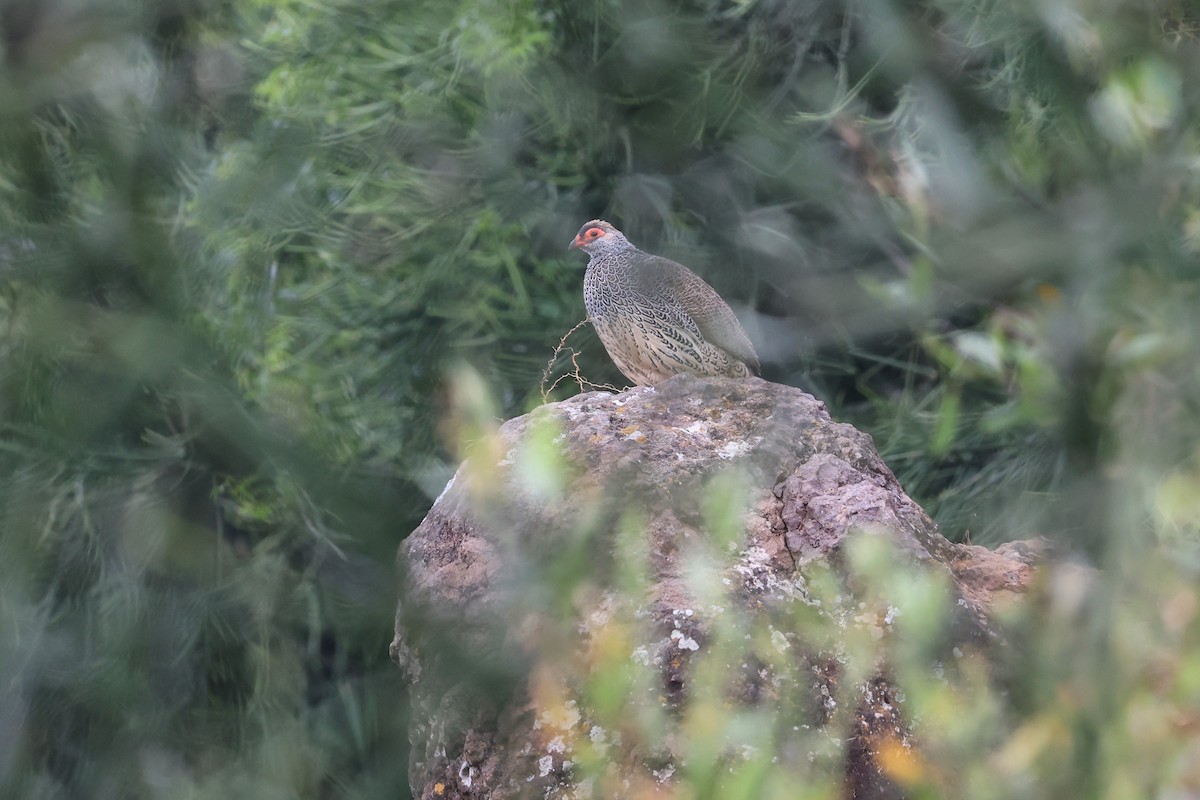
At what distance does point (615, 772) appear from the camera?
9.11 ft

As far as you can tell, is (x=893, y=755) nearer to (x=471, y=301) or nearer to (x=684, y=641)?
(x=684, y=641)

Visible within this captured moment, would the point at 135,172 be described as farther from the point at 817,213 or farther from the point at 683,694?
the point at 817,213

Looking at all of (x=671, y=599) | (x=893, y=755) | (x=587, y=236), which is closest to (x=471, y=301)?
(x=587, y=236)

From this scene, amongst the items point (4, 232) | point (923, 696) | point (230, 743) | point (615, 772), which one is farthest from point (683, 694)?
point (230, 743)

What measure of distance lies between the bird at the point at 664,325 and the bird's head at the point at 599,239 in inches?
14.4

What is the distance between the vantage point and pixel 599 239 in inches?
226

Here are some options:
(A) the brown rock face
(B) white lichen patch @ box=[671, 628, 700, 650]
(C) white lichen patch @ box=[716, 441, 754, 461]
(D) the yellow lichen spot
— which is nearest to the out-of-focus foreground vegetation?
(A) the brown rock face

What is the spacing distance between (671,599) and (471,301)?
165 inches

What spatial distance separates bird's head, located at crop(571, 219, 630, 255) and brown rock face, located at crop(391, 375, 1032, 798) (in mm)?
2056

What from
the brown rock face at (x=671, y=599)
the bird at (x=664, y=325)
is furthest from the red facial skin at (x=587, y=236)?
the brown rock face at (x=671, y=599)

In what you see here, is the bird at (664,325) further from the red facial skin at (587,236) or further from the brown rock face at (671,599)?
the brown rock face at (671,599)

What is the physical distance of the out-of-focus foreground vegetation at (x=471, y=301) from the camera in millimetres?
1698

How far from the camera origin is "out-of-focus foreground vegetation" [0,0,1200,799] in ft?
5.57

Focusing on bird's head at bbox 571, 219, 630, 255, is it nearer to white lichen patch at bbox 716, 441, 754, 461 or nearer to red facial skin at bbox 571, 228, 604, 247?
red facial skin at bbox 571, 228, 604, 247
